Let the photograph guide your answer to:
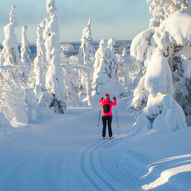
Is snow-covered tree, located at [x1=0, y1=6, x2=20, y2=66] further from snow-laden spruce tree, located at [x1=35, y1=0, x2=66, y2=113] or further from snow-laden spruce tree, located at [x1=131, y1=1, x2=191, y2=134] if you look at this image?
snow-laden spruce tree, located at [x1=131, y1=1, x2=191, y2=134]

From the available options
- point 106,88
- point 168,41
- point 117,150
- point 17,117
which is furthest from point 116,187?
point 106,88

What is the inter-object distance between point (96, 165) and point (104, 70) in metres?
31.4

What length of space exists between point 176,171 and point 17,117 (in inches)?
417

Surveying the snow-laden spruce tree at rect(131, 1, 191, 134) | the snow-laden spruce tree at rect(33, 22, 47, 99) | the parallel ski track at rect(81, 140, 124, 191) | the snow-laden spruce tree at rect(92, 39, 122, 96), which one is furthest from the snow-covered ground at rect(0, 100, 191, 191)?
the snow-laden spruce tree at rect(92, 39, 122, 96)

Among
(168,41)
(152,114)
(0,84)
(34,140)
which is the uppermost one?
(168,41)

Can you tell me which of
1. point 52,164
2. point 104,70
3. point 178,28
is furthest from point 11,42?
point 52,164

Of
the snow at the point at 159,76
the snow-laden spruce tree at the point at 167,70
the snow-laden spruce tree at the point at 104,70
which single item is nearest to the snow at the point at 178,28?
the snow-laden spruce tree at the point at 167,70

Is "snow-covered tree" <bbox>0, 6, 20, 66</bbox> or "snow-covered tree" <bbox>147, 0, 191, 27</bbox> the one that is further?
"snow-covered tree" <bbox>0, 6, 20, 66</bbox>

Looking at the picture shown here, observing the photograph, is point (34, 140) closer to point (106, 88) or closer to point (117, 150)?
point (117, 150)

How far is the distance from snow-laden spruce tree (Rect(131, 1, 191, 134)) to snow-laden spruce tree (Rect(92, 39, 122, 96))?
25153mm

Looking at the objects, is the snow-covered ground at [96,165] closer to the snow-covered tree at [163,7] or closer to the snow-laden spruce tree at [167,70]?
the snow-laden spruce tree at [167,70]

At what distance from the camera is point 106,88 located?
124 ft

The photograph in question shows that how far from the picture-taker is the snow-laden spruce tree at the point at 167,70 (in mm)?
9289

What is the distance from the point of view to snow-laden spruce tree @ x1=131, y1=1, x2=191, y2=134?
9.29 meters
